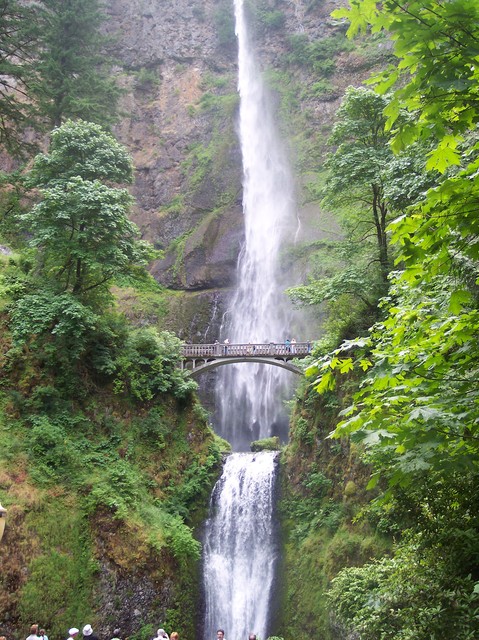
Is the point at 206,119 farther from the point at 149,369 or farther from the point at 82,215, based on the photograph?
the point at 149,369

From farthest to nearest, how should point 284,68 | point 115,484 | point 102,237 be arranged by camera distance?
point 284,68 → point 102,237 → point 115,484

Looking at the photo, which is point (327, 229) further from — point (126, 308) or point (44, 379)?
point (44, 379)

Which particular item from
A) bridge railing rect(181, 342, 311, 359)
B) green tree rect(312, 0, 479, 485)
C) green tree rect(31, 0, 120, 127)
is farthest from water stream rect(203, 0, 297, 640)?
green tree rect(31, 0, 120, 127)

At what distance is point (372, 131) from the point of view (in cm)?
1647

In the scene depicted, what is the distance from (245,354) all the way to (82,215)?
452 inches

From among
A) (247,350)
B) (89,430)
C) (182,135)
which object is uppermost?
(182,135)

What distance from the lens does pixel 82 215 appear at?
1511cm

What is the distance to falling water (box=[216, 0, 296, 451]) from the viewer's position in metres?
29.3

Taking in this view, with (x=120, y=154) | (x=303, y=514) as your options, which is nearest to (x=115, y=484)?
(x=303, y=514)

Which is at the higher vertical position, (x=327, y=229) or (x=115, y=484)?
(x=327, y=229)

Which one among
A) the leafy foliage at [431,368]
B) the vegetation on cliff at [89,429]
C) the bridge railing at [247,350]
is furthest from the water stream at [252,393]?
the leafy foliage at [431,368]

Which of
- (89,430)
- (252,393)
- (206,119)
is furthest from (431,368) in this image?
(206,119)

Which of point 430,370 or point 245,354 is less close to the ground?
point 245,354

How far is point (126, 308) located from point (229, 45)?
30.0 metres
